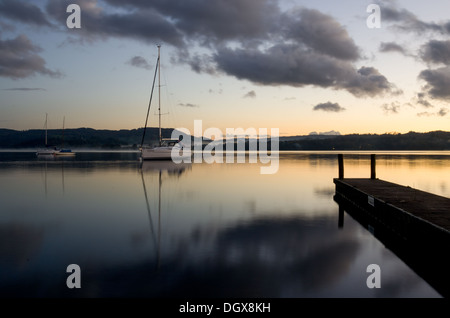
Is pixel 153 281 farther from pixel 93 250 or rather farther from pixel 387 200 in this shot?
pixel 387 200

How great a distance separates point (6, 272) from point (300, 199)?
17.9 m

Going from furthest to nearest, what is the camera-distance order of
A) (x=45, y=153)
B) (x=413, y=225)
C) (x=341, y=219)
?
(x=45, y=153) → (x=341, y=219) → (x=413, y=225)

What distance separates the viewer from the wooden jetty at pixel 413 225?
9.79 meters

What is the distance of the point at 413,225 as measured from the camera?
12.0m

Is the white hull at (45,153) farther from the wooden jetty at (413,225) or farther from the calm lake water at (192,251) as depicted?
the wooden jetty at (413,225)

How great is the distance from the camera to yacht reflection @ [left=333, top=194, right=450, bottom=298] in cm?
934

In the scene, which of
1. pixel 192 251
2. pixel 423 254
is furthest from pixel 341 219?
pixel 192 251

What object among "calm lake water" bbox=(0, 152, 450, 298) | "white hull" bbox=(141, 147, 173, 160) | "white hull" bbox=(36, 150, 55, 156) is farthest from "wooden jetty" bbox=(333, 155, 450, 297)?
"white hull" bbox=(36, 150, 55, 156)

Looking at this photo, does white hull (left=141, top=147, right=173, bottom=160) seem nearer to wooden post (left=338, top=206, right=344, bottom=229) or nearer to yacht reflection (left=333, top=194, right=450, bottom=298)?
wooden post (left=338, top=206, right=344, bottom=229)

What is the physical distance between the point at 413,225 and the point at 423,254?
3.85 feet

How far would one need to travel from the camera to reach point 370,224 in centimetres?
1647

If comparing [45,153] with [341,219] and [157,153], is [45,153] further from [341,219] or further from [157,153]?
[341,219]
